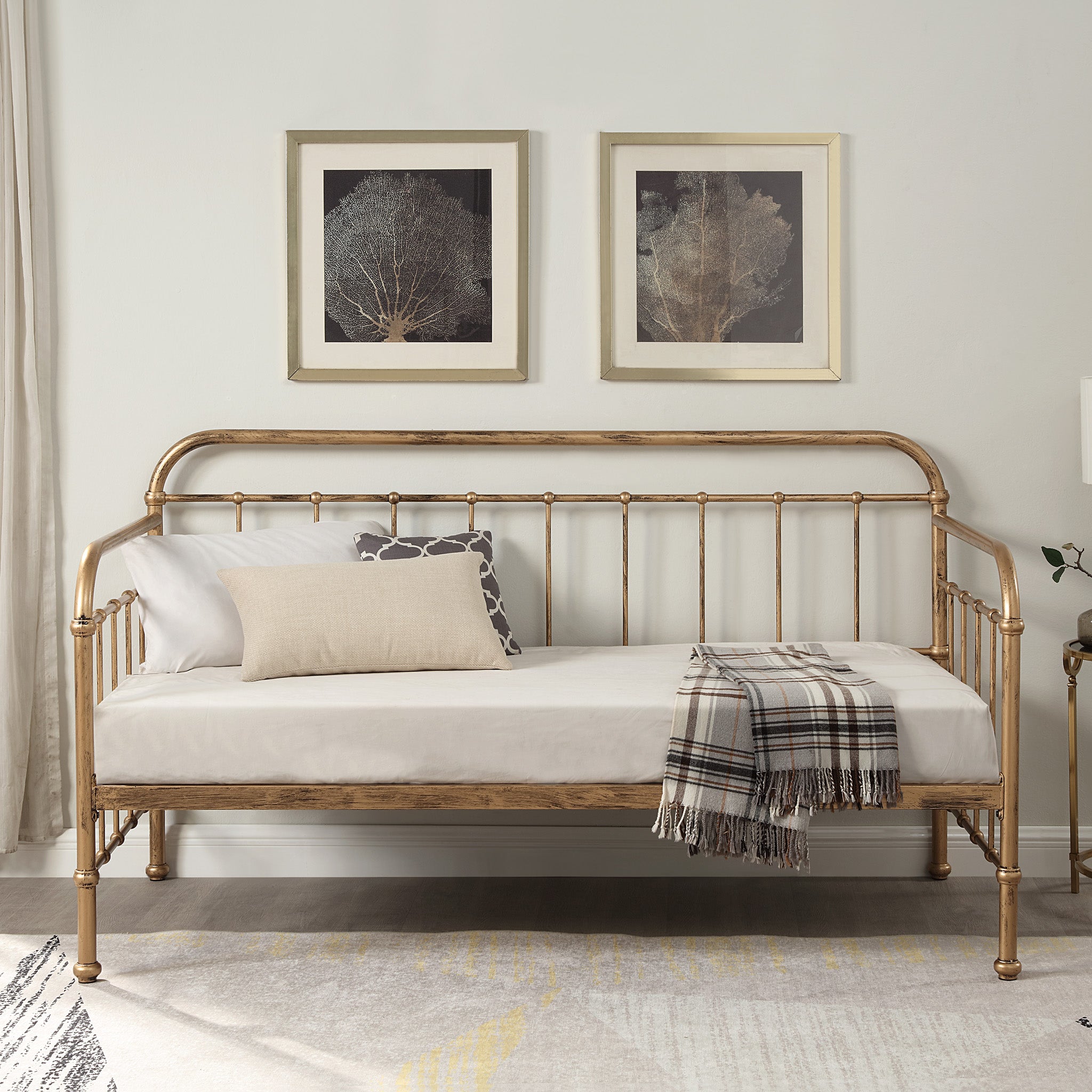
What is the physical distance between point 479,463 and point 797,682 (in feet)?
3.18

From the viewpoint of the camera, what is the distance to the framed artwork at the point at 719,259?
2461 mm

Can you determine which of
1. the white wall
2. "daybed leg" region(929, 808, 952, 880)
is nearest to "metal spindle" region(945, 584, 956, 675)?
the white wall

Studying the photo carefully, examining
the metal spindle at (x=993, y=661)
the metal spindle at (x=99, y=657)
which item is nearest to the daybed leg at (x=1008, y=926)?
the metal spindle at (x=993, y=661)

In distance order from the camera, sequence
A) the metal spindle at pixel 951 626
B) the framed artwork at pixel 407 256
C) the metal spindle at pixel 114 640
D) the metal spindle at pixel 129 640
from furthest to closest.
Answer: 1. the framed artwork at pixel 407 256
2. the metal spindle at pixel 951 626
3. the metal spindle at pixel 129 640
4. the metal spindle at pixel 114 640

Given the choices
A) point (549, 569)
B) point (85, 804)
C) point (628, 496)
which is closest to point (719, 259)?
point (628, 496)

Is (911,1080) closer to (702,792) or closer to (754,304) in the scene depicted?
(702,792)

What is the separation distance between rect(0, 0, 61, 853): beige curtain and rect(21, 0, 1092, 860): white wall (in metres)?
0.05

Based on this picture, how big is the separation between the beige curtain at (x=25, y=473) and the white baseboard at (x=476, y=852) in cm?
18

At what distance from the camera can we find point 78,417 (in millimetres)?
2502

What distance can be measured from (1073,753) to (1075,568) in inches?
16.7

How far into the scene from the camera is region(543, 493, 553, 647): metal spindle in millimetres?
2490

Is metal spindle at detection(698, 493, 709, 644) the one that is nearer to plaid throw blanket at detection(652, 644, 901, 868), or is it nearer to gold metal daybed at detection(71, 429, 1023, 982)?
gold metal daybed at detection(71, 429, 1023, 982)

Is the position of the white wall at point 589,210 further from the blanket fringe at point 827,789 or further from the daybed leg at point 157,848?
the blanket fringe at point 827,789

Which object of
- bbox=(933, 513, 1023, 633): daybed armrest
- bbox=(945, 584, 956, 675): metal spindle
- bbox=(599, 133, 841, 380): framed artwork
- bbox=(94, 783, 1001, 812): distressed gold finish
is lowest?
bbox=(94, 783, 1001, 812): distressed gold finish
